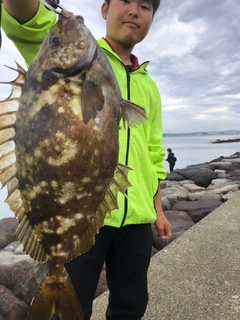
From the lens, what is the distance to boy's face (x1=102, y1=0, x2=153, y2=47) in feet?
7.60

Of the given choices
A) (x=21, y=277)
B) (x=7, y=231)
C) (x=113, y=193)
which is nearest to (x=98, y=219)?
(x=113, y=193)

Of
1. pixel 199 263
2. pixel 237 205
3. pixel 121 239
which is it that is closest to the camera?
pixel 121 239

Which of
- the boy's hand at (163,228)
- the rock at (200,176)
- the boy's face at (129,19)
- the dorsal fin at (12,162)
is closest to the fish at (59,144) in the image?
the dorsal fin at (12,162)

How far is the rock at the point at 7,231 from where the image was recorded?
6672mm

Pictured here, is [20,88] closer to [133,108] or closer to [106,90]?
[106,90]

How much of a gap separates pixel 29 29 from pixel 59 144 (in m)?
0.59

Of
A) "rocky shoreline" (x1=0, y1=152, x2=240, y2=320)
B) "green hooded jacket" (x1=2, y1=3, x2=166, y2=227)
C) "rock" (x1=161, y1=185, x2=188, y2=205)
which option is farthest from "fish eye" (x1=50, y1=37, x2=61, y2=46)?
"rock" (x1=161, y1=185, x2=188, y2=205)

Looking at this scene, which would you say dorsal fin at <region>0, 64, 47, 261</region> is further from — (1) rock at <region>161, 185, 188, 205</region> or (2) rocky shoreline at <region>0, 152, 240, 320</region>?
(1) rock at <region>161, 185, 188, 205</region>

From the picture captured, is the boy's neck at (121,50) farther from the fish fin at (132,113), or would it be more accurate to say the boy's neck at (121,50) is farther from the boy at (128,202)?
the fish fin at (132,113)

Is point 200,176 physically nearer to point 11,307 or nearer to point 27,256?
point 27,256

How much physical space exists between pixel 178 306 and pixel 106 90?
2.80 metres

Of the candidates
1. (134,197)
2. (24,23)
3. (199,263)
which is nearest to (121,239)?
(134,197)

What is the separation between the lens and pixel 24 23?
157cm

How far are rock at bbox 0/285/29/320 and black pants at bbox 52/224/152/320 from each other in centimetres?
250
